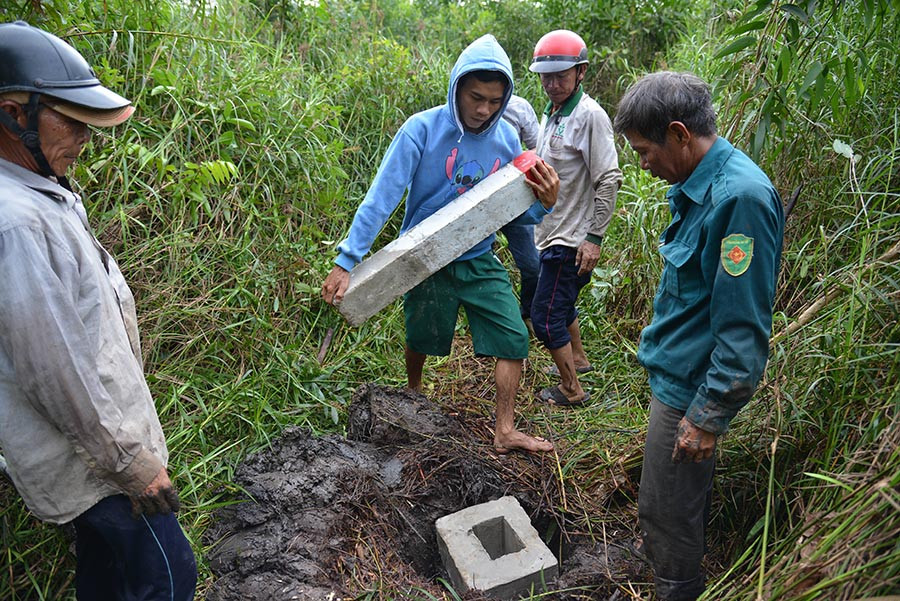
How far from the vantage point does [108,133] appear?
400cm

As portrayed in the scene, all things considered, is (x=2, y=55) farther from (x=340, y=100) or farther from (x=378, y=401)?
(x=340, y=100)

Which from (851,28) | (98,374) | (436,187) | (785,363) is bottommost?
(785,363)

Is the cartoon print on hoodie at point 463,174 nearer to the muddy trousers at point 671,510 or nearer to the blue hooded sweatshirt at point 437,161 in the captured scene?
the blue hooded sweatshirt at point 437,161

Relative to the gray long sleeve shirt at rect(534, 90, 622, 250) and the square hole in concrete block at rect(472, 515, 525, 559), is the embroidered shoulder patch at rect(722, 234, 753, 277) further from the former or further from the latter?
the gray long sleeve shirt at rect(534, 90, 622, 250)

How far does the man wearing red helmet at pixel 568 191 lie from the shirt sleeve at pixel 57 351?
2592 millimetres

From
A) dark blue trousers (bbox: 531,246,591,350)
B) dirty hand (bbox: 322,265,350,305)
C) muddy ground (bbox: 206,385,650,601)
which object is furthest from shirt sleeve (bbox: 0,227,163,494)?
dark blue trousers (bbox: 531,246,591,350)

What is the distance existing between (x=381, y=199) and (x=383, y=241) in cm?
209

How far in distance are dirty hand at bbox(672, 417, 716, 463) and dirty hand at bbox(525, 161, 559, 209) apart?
1.45 meters

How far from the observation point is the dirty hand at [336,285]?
3.20 m

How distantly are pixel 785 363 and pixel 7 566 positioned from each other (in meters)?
3.07

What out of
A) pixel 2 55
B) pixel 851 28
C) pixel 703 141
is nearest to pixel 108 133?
pixel 2 55

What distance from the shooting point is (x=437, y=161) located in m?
3.33

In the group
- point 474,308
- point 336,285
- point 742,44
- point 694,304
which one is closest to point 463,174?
point 474,308

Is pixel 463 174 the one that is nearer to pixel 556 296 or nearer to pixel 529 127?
pixel 556 296
